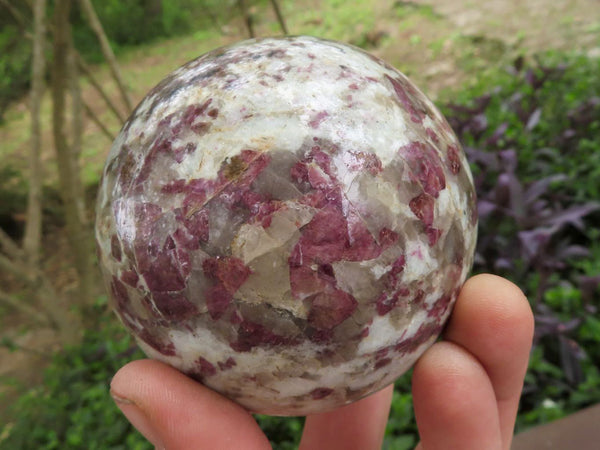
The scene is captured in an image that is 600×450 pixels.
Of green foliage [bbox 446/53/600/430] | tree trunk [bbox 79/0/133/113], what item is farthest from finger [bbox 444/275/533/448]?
tree trunk [bbox 79/0/133/113]

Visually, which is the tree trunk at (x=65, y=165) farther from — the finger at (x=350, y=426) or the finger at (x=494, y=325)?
the finger at (x=494, y=325)

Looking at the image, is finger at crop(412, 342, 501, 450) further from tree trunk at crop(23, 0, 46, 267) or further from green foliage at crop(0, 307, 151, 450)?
tree trunk at crop(23, 0, 46, 267)

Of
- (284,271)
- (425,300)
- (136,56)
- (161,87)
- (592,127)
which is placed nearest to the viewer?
(284,271)

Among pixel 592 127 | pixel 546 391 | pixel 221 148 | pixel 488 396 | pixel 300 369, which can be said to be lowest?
pixel 546 391

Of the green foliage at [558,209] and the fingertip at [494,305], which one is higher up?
the fingertip at [494,305]

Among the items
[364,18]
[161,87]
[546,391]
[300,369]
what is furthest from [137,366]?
[364,18]

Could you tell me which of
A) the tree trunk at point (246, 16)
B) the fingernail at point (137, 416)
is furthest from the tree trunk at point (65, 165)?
the fingernail at point (137, 416)

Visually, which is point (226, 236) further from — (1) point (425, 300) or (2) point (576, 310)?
(2) point (576, 310)
